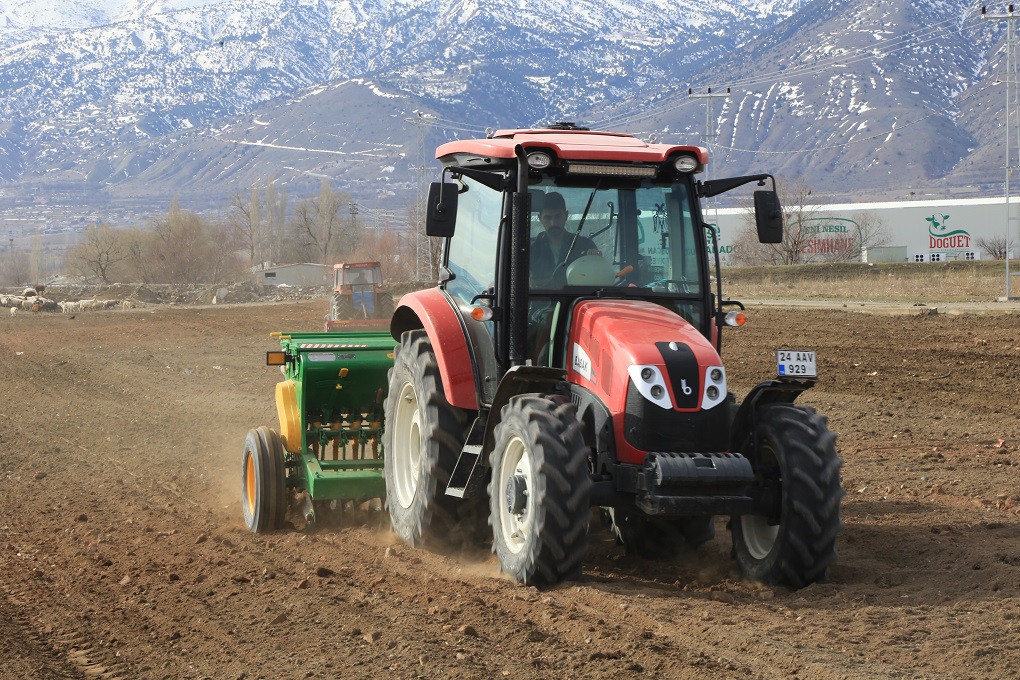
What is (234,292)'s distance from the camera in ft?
186

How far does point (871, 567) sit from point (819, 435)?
3.62 feet

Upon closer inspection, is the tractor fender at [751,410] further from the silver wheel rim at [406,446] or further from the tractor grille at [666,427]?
the silver wheel rim at [406,446]

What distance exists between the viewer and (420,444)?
7.93m

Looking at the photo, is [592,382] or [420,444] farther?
[420,444]

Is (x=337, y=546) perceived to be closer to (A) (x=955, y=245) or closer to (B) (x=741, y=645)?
(B) (x=741, y=645)

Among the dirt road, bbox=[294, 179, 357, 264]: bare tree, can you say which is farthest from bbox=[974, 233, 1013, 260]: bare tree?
bbox=[294, 179, 357, 264]: bare tree

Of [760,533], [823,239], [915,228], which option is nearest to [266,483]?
[760,533]

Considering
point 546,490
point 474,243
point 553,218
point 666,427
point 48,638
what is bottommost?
point 48,638

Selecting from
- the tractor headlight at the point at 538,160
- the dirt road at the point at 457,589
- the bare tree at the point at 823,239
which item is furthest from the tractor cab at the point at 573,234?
the bare tree at the point at 823,239

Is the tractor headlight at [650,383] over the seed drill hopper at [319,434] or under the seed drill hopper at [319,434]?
over

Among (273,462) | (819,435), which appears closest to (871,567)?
(819,435)

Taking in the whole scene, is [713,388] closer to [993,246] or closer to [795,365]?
[795,365]

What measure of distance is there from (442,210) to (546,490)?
174 cm

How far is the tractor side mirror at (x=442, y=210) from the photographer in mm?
6836
